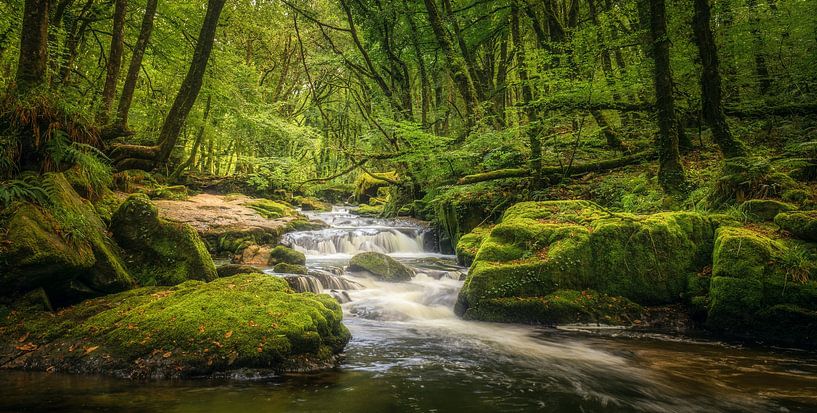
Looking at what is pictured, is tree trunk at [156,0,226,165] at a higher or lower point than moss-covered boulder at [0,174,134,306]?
higher

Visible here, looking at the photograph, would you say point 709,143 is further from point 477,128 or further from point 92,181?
point 92,181

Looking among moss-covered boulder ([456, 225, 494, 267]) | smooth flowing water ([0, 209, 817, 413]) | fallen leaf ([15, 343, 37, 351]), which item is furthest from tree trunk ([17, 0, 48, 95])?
moss-covered boulder ([456, 225, 494, 267])

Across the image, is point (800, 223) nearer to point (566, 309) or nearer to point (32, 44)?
point (566, 309)

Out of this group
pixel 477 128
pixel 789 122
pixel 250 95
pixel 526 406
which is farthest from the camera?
pixel 250 95

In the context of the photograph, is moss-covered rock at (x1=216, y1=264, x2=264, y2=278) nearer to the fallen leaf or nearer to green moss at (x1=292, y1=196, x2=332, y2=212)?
the fallen leaf

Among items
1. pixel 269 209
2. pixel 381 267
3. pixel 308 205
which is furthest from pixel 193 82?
pixel 308 205

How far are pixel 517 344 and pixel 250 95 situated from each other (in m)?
14.3

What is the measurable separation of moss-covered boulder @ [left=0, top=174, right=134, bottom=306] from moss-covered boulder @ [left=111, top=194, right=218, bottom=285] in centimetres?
48

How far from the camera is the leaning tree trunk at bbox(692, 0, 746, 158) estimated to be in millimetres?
7359

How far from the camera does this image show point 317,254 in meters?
13.1

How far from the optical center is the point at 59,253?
445 cm

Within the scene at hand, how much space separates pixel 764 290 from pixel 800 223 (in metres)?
1.19

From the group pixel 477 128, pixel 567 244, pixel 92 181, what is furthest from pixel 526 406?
pixel 477 128

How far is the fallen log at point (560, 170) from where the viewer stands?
422 inches
